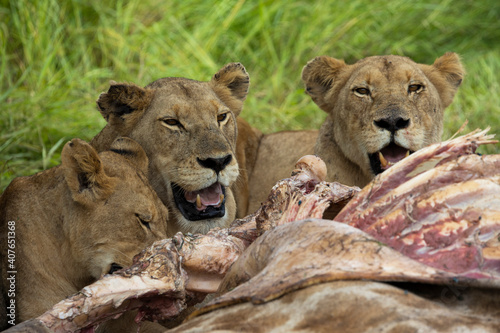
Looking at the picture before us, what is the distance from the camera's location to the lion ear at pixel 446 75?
503cm

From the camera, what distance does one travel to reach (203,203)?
4.10 m

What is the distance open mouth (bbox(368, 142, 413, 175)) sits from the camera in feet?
14.5

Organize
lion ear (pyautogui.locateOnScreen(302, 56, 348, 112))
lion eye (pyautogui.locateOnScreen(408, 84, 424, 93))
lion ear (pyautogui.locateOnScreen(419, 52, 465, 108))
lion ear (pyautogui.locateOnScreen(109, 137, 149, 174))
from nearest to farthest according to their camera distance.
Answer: lion ear (pyautogui.locateOnScreen(109, 137, 149, 174)) < lion eye (pyautogui.locateOnScreen(408, 84, 424, 93)) < lion ear (pyautogui.locateOnScreen(419, 52, 465, 108)) < lion ear (pyautogui.locateOnScreen(302, 56, 348, 112))

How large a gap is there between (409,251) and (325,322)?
501mm

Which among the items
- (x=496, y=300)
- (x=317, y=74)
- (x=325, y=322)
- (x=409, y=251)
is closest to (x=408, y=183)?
(x=409, y=251)

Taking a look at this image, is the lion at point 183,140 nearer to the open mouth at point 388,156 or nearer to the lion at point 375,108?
the lion at point 375,108

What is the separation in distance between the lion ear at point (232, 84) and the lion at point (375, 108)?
→ 48 centimetres

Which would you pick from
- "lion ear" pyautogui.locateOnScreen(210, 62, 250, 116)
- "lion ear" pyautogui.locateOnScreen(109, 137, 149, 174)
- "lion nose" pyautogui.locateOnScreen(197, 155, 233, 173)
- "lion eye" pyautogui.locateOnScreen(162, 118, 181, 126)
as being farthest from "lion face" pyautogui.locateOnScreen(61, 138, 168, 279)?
"lion ear" pyautogui.locateOnScreen(210, 62, 250, 116)

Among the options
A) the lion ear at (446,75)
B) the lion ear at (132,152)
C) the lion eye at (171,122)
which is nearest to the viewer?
the lion ear at (132,152)

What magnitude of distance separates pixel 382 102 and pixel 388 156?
0.32 metres

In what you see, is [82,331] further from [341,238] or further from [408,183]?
[408,183]

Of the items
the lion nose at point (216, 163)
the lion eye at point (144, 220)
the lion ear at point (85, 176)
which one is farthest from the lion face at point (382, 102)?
the lion ear at point (85, 176)

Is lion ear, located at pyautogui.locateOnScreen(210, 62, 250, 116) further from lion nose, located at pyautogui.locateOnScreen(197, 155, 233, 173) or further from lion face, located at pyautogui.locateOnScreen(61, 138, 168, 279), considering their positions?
lion face, located at pyautogui.locateOnScreen(61, 138, 168, 279)

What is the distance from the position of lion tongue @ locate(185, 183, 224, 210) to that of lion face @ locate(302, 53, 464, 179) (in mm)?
960
